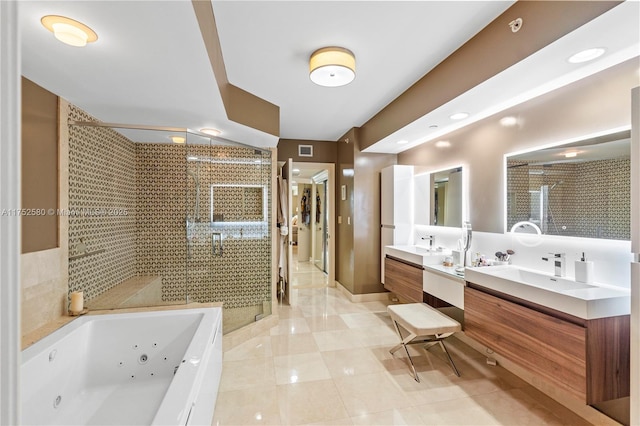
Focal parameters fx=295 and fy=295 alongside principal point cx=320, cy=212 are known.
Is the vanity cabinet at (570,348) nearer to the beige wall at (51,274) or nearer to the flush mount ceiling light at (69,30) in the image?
the flush mount ceiling light at (69,30)

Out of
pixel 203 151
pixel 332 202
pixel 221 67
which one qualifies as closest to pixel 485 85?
pixel 221 67

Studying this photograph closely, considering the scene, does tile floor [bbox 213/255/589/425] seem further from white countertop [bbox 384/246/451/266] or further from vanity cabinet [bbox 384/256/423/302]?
white countertop [bbox 384/246/451/266]

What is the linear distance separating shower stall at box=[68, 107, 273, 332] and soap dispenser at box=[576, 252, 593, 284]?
→ 296 centimetres

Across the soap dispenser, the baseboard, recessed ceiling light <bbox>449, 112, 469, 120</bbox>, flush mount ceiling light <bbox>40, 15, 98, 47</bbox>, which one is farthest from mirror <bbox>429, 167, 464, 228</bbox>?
flush mount ceiling light <bbox>40, 15, 98, 47</bbox>

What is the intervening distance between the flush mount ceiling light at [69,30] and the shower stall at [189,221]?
61.6 inches

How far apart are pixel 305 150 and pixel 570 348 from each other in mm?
4211

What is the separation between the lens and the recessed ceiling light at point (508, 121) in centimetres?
260

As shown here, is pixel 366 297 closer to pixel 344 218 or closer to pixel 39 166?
pixel 344 218

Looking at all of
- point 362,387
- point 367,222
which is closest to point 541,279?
point 362,387

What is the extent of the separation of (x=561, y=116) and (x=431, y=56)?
3.53 ft

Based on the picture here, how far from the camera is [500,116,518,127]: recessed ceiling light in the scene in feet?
8.54

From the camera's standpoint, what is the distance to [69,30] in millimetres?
1465

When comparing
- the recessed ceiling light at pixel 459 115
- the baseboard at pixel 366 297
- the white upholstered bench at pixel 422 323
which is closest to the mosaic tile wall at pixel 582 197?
the recessed ceiling light at pixel 459 115

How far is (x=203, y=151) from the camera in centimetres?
353
